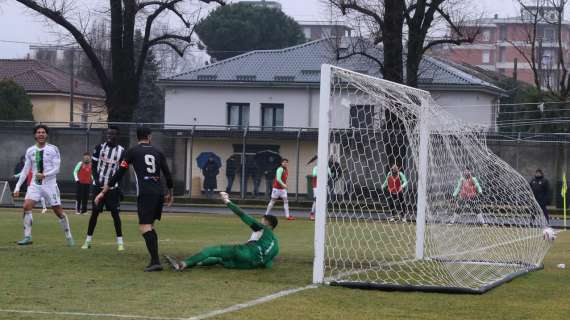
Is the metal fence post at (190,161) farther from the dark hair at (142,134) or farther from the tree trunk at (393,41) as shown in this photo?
the dark hair at (142,134)

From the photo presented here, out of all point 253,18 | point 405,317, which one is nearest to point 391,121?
point 405,317

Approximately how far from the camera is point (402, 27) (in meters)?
37.8

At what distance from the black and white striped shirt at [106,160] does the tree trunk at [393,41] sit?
69.1 ft

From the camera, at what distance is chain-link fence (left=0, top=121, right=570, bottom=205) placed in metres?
42.2

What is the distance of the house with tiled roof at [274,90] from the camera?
55844mm

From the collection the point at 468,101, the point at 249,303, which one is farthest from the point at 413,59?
the point at 249,303

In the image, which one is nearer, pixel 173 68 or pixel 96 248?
pixel 96 248

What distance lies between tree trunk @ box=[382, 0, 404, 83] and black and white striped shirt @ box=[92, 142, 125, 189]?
21.0 m

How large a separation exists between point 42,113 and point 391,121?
58426 mm

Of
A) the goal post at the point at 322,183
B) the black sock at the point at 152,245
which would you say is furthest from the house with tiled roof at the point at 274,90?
the goal post at the point at 322,183

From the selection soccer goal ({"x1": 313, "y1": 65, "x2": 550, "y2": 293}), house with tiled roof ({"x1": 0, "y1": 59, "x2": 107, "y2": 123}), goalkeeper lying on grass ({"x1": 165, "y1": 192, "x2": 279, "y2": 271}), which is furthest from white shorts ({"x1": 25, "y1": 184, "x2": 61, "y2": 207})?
house with tiled roof ({"x1": 0, "y1": 59, "x2": 107, "y2": 123})

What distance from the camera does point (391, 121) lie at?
53.9 feet

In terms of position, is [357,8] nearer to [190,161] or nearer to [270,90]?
[190,161]

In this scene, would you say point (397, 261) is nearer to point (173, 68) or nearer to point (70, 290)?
point (70, 290)
